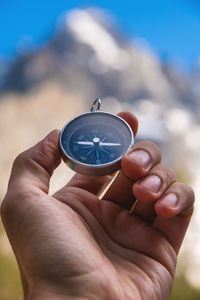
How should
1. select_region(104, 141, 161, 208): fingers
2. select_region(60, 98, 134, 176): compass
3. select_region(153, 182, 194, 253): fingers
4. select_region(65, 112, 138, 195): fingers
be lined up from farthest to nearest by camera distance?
select_region(65, 112, 138, 195): fingers → select_region(60, 98, 134, 176): compass → select_region(104, 141, 161, 208): fingers → select_region(153, 182, 194, 253): fingers

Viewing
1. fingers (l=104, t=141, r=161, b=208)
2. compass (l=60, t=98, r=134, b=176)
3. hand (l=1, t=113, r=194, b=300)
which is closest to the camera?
hand (l=1, t=113, r=194, b=300)

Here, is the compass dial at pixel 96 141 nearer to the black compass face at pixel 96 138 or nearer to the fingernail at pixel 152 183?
the black compass face at pixel 96 138

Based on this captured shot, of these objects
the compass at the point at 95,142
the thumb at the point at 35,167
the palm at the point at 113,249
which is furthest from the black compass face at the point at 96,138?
the palm at the point at 113,249

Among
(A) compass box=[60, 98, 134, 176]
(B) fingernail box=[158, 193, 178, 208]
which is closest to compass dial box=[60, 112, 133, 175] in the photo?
(A) compass box=[60, 98, 134, 176]

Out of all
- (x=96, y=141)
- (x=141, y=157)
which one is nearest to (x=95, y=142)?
(x=96, y=141)

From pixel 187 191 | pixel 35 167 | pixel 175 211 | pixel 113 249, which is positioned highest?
pixel 187 191

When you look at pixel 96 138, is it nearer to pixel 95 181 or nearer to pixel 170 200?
pixel 95 181

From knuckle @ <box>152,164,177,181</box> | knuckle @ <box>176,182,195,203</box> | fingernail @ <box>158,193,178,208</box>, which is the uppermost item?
knuckle @ <box>152,164,177,181</box>

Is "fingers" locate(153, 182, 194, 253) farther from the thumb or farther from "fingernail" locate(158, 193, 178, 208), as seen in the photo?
the thumb
